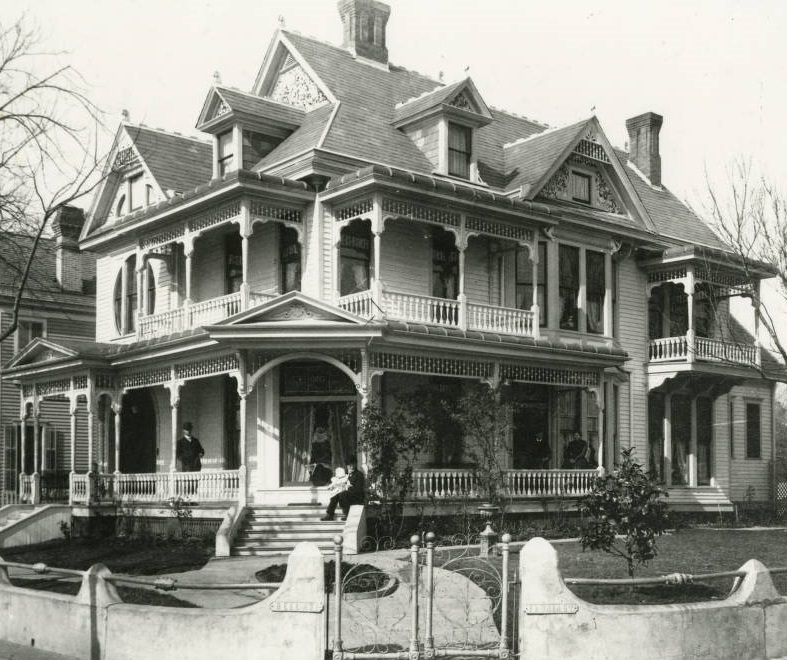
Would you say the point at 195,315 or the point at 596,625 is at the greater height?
the point at 195,315

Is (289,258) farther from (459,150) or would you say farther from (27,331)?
(27,331)

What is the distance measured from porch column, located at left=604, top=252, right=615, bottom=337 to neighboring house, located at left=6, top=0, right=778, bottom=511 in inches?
3.2

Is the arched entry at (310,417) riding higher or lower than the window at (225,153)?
lower

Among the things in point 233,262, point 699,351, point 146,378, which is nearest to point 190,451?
point 146,378

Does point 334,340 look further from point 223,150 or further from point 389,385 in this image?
point 223,150

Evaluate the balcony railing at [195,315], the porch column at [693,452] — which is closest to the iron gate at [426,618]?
the balcony railing at [195,315]

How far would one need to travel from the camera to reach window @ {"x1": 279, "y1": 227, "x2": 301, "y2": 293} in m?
24.8

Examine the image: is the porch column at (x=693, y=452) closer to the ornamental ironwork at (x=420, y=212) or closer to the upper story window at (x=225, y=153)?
the ornamental ironwork at (x=420, y=212)

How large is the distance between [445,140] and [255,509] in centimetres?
1005

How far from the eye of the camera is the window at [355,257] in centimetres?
2455

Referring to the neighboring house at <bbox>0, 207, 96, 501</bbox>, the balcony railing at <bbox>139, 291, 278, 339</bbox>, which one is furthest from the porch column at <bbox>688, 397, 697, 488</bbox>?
the neighboring house at <bbox>0, 207, 96, 501</bbox>

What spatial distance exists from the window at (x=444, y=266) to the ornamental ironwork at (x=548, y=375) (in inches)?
92.5

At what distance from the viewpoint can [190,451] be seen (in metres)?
24.6

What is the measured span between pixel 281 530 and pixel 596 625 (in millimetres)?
11564
